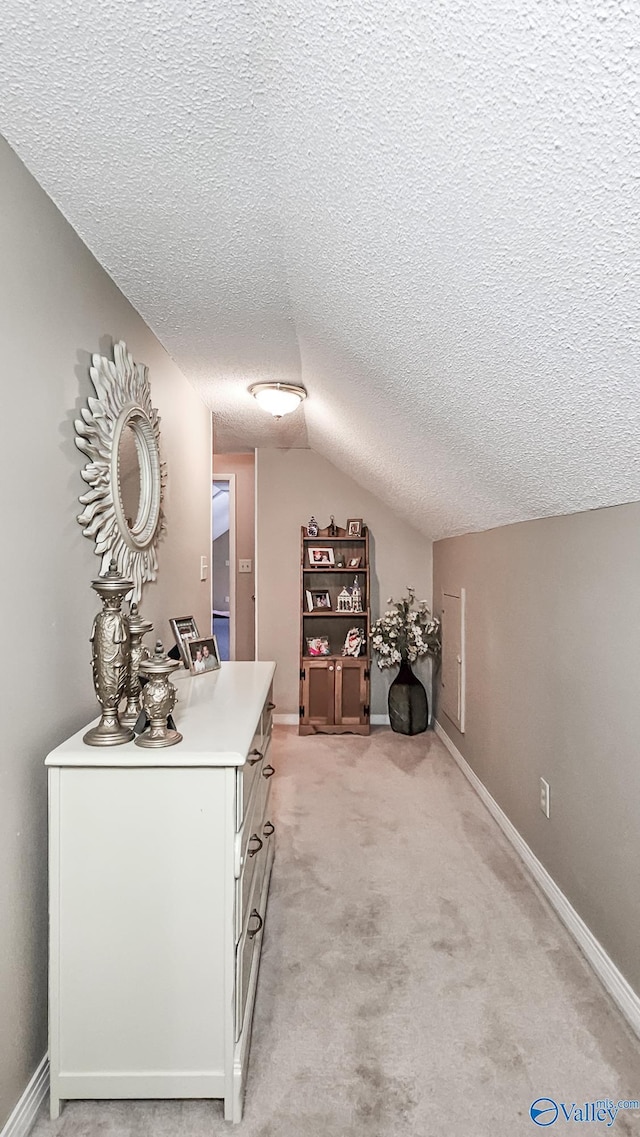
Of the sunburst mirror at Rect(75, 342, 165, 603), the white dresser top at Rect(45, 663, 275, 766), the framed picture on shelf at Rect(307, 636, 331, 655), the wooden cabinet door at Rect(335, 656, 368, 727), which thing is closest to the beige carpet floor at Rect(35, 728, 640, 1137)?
the white dresser top at Rect(45, 663, 275, 766)

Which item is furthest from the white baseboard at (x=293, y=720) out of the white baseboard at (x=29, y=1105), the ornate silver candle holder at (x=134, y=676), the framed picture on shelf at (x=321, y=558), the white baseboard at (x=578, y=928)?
the white baseboard at (x=29, y=1105)

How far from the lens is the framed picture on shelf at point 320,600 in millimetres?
4648

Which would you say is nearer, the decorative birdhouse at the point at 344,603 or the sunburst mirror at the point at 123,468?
the sunburst mirror at the point at 123,468

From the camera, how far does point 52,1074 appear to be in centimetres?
144

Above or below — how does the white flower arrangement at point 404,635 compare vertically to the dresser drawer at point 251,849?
above

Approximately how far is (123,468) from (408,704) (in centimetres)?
299

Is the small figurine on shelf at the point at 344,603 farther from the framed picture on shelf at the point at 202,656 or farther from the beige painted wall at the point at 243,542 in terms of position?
the framed picture on shelf at the point at 202,656

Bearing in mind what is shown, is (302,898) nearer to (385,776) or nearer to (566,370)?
(385,776)

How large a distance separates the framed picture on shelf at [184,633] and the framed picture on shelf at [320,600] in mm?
2064

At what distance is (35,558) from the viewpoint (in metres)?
1.50

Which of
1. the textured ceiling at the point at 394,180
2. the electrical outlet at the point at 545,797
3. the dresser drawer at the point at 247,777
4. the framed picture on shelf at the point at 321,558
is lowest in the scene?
the electrical outlet at the point at 545,797

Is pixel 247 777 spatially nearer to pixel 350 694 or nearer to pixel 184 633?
pixel 184 633

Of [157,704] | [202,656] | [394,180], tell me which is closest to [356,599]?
[202,656]

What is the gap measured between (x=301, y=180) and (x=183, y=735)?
126 cm
